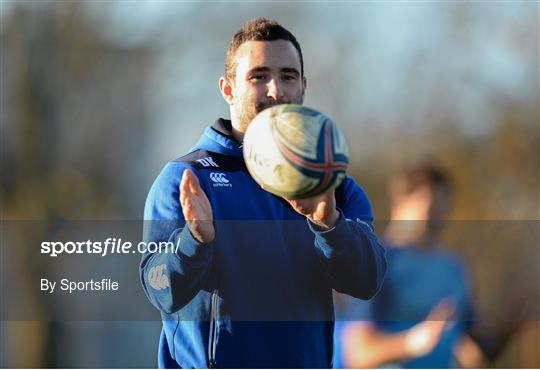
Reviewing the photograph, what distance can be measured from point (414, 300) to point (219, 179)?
70.5 inches

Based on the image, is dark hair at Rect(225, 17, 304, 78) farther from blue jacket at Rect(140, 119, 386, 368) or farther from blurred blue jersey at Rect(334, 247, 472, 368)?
blurred blue jersey at Rect(334, 247, 472, 368)

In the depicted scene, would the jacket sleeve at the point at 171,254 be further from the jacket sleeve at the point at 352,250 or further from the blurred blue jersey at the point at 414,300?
the blurred blue jersey at the point at 414,300

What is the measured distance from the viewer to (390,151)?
1608cm

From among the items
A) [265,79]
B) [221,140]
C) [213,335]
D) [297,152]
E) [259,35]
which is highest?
[259,35]

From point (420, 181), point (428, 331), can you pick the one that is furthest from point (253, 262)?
point (420, 181)

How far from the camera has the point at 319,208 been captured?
14.6ft

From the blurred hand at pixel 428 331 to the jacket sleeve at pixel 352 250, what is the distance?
1097mm

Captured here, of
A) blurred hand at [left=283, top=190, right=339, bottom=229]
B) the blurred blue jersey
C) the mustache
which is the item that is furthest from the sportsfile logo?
the blurred blue jersey

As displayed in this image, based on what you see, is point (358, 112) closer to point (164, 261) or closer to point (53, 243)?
point (53, 243)

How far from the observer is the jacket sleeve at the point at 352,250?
4582 mm

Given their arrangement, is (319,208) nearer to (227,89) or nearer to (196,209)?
(196,209)

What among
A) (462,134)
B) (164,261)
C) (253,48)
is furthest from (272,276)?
(462,134)

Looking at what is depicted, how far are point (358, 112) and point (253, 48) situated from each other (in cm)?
1112

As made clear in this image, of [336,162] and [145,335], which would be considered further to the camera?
[145,335]
